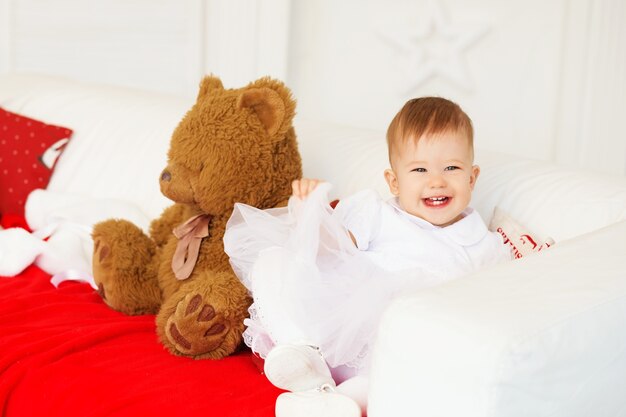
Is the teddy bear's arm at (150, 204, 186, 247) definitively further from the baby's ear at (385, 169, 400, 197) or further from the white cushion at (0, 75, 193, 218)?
the baby's ear at (385, 169, 400, 197)

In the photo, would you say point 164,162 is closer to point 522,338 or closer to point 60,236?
point 60,236

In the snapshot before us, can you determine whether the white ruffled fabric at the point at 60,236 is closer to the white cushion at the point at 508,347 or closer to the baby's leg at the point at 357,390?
the baby's leg at the point at 357,390

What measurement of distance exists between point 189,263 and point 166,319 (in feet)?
0.57

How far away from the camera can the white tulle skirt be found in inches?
54.6

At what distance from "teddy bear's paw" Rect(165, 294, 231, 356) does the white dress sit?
0.20 ft

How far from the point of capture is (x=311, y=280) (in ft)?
4.77

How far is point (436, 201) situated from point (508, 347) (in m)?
0.67

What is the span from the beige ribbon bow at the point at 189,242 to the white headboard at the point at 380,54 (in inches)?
52.4

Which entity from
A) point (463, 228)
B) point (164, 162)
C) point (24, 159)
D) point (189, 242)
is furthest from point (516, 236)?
point (24, 159)

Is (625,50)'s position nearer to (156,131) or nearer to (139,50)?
(156,131)

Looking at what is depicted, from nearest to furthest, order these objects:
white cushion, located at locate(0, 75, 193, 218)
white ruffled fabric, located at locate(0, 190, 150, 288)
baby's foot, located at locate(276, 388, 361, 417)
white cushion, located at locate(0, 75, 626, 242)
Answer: baby's foot, located at locate(276, 388, 361, 417)
white cushion, located at locate(0, 75, 626, 242)
white ruffled fabric, located at locate(0, 190, 150, 288)
white cushion, located at locate(0, 75, 193, 218)

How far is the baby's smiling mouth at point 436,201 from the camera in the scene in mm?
1561

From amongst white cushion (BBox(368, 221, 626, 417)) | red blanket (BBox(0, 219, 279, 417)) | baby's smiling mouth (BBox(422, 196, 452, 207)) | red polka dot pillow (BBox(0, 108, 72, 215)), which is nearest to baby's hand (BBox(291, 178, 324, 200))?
baby's smiling mouth (BBox(422, 196, 452, 207))

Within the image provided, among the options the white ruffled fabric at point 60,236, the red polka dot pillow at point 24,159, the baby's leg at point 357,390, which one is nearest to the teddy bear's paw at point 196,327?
the baby's leg at point 357,390
